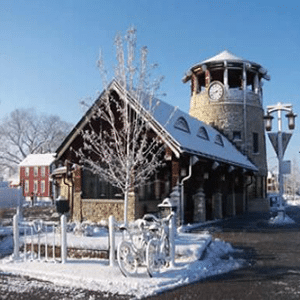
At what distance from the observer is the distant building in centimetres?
5066

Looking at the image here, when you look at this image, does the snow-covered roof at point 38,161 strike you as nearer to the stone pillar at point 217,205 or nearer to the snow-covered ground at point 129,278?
the stone pillar at point 217,205

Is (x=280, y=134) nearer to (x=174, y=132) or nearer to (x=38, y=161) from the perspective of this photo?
(x=174, y=132)

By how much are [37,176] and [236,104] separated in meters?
33.4

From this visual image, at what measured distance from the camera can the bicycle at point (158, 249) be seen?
7.58 metres

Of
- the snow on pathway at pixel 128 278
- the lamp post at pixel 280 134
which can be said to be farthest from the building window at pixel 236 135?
the snow on pathway at pixel 128 278

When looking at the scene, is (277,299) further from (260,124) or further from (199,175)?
(260,124)

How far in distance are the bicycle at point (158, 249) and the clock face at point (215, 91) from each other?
20.1 metres

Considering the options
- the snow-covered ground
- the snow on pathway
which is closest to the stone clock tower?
the snow-covered ground

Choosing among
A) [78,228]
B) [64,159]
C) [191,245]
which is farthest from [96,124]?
[191,245]

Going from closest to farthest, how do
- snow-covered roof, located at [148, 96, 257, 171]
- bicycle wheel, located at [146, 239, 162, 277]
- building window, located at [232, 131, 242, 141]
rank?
1. bicycle wheel, located at [146, 239, 162, 277]
2. snow-covered roof, located at [148, 96, 257, 171]
3. building window, located at [232, 131, 242, 141]

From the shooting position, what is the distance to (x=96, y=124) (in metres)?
17.6

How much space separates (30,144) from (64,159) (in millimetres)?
48292

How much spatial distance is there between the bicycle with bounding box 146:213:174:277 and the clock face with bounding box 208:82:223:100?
66.0 ft

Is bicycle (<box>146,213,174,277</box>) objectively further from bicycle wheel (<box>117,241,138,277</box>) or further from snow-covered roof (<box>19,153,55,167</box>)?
snow-covered roof (<box>19,153,55,167</box>)
